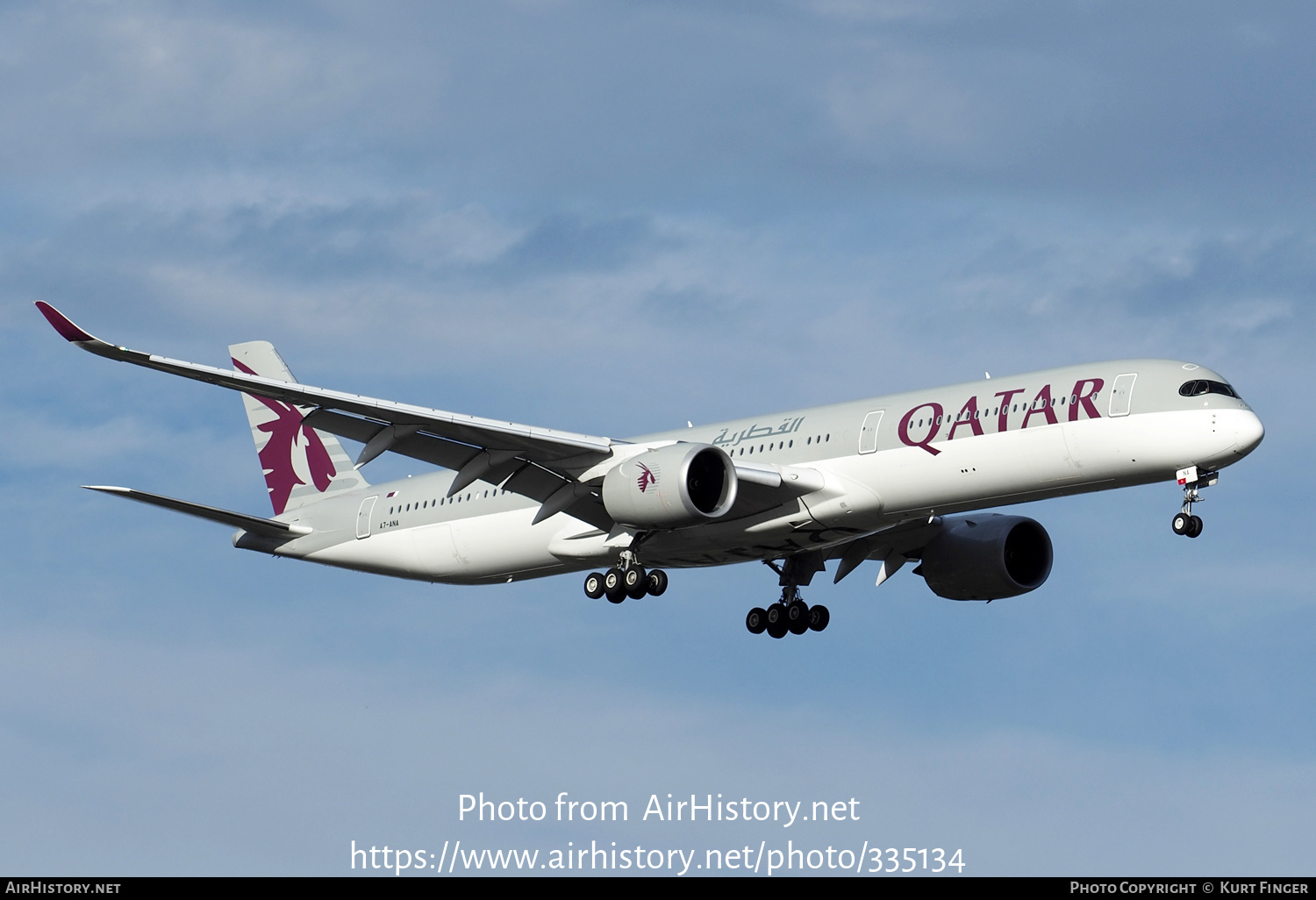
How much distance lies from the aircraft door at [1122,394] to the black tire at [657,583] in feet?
37.5

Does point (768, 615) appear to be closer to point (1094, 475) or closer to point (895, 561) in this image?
point (895, 561)

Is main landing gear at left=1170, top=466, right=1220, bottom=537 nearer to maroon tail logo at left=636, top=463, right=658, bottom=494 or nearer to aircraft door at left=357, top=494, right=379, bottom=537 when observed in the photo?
maroon tail logo at left=636, top=463, right=658, bottom=494

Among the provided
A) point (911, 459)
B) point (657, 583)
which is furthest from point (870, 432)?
point (657, 583)

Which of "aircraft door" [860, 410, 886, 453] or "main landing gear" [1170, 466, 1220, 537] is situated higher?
"aircraft door" [860, 410, 886, 453]

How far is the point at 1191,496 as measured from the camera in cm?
3847

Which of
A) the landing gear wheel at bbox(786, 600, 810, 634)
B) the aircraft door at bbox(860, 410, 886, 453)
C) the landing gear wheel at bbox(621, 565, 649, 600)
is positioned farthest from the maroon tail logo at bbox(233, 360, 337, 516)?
the aircraft door at bbox(860, 410, 886, 453)

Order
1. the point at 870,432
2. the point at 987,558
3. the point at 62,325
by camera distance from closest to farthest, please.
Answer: the point at 62,325 < the point at 870,432 < the point at 987,558

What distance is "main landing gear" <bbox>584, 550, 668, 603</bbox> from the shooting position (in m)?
43.7

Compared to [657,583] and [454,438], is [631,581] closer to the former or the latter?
[657,583]

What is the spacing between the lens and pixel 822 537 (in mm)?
43344

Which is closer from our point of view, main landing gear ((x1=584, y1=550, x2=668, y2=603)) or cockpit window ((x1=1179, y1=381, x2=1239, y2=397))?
cockpit window ((x1=1179, y1=381, x2=1239, y2=397))

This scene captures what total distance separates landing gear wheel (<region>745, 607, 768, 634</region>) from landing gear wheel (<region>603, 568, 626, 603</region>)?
19.1 feet

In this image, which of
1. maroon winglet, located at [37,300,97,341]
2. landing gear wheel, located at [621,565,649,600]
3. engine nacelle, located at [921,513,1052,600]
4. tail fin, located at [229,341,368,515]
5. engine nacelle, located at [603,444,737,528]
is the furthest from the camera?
tail fin, located at [229,341,368,515]

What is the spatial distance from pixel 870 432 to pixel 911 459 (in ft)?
4.35
